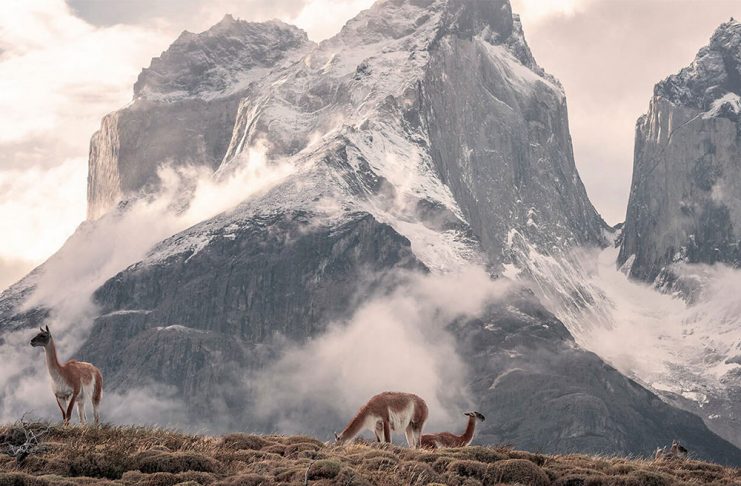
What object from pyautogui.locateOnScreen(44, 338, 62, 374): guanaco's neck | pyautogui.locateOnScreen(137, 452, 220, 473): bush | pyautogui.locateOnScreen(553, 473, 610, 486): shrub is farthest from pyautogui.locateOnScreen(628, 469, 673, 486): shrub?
pyautogui.locateOnScreen(44, 338, 62, 374): guanaco's neck

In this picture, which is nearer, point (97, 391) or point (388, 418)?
point (97, 391)

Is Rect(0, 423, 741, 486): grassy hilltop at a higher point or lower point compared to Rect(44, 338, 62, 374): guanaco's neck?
lower

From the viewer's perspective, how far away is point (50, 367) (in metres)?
50.2

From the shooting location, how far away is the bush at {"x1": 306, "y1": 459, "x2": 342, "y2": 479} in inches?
1662

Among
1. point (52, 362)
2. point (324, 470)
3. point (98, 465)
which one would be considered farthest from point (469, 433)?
point (98, 465)

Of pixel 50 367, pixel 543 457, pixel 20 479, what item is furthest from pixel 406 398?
pixel 20 479

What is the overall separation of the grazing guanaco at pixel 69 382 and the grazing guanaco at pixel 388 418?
35.8 ft

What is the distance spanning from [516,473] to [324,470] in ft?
25.2

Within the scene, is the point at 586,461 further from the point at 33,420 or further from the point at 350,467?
the point at 33,420

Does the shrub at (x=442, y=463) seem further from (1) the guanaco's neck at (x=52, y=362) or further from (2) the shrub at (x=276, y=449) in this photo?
(1) the guanaco's neck at (x=52, y=362)

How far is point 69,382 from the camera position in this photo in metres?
51.0

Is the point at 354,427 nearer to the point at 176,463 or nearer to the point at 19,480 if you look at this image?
the point at 176,463

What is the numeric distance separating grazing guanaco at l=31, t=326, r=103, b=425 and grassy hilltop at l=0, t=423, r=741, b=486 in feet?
14.1

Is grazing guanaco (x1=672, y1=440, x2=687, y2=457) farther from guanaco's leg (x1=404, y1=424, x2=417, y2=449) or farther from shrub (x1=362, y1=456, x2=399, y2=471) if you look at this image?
shrub (x1=362, y1=456, x2=399, y2=471)
